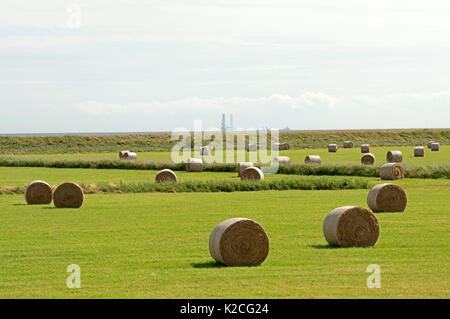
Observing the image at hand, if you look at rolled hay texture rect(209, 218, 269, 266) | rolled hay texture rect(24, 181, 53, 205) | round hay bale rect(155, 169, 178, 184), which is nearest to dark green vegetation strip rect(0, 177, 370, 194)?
round hay bale rect(155, 169, 178, 184)

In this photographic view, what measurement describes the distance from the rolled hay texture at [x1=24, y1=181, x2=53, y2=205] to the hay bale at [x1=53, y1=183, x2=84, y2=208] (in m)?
1.92

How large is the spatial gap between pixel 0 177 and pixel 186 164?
14212 mm

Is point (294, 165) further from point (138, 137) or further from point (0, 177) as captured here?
point (138, 137)

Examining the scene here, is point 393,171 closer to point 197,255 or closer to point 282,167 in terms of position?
point 282,167

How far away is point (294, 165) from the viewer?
5878cm

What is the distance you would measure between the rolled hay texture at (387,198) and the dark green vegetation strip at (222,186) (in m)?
14.6

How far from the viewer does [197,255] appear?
1883 cm

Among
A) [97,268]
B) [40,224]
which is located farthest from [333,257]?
[40,224]

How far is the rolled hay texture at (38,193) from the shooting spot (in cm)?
3375

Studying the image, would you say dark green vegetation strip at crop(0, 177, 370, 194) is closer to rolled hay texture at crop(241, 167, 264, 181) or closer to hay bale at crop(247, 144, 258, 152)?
rolled hay texture at crop(241, 167, 264, 181)

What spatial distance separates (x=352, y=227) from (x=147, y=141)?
114609 millimetres

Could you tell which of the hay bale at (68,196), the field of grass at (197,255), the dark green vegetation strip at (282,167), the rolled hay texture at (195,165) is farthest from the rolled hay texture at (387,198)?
the rolled hay texture at (195,165)

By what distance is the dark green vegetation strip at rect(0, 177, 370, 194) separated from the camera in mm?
42062

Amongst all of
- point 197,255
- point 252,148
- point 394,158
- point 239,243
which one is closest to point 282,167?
point 394,158
